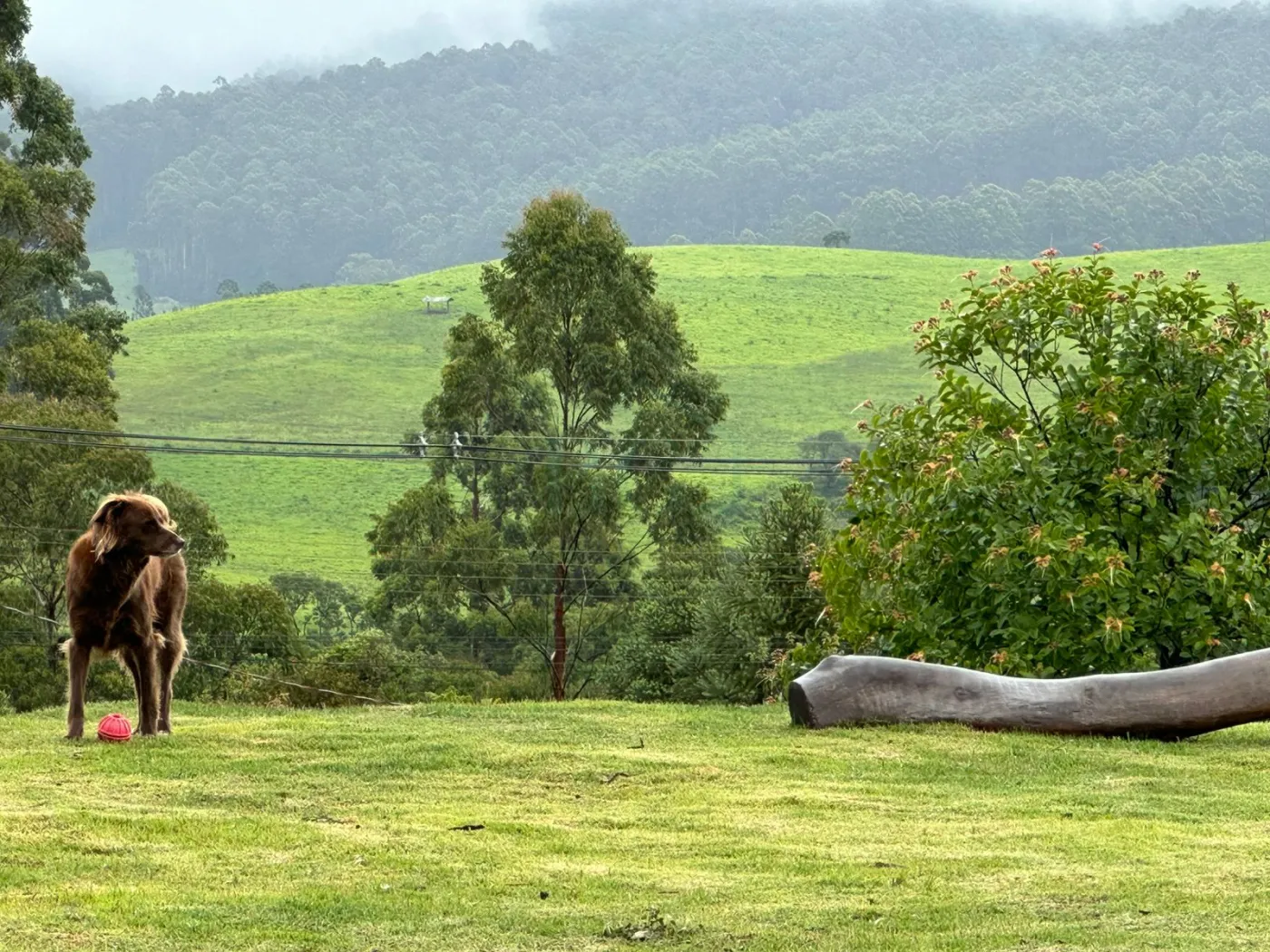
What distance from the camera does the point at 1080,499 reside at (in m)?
17.0

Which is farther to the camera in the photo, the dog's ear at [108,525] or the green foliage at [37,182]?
the green foliage at [37,182]

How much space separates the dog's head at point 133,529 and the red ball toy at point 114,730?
1329 mm

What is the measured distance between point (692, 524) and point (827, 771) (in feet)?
108

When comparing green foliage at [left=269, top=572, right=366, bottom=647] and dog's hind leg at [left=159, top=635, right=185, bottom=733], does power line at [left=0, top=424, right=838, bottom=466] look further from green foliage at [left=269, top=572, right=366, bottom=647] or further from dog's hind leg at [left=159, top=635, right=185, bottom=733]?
green foliage at [left=269, top=572, right=366, bottom=647]

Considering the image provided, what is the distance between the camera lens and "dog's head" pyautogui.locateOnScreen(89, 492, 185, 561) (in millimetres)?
12688

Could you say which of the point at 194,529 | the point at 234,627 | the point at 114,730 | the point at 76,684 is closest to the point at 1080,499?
the point at 114,730

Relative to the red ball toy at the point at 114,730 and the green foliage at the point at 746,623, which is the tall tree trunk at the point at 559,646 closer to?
the green foliage at the point at 746,623

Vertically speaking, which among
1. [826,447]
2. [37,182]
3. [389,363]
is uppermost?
[37,182]

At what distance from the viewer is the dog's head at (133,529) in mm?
12688

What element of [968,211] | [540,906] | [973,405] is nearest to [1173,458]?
[973,405]

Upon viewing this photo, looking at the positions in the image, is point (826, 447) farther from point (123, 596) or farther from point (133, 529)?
point (133, 529)

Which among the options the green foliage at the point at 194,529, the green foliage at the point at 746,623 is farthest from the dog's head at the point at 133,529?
the green foliage at the point at 194,529

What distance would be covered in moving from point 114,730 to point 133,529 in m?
1.59

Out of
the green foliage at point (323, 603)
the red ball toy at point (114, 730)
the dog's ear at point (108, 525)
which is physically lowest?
the green foliage at point (323, 603)
